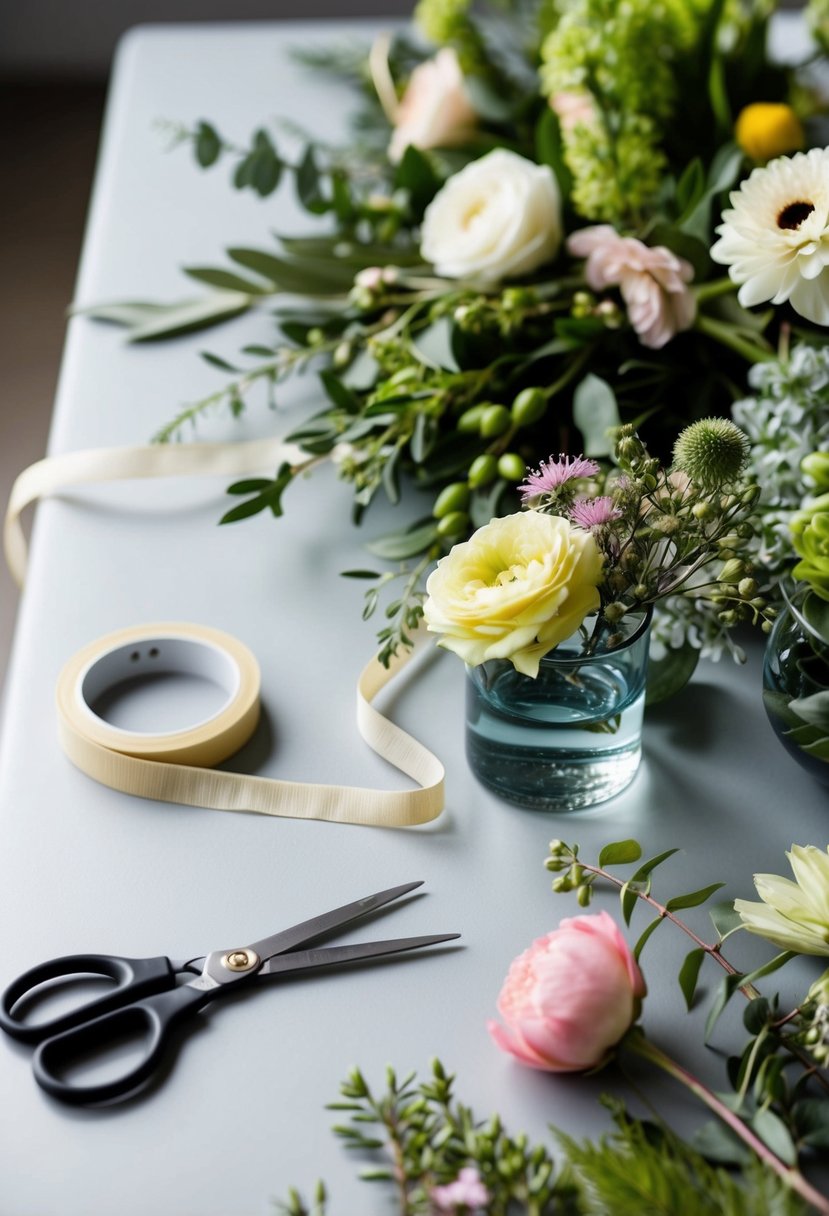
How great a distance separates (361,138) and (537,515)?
957mm

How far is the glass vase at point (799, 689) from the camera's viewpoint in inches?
27.3

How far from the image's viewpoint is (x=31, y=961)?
0.67 m

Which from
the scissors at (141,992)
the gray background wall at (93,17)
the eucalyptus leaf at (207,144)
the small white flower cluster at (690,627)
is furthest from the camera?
the gray background wall at (93,17)

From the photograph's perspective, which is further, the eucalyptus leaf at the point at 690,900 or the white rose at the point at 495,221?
the white rose at the point at 495,221

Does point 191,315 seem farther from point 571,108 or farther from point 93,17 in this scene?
point 93,17

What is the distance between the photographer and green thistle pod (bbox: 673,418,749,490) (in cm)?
67

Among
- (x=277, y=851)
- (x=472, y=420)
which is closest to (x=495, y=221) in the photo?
(x=472, y=420)

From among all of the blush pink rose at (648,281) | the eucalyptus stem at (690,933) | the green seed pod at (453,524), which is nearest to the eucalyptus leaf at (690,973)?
the eucalyptus stem at (690,933)

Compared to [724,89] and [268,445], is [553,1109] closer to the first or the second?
[268,445]

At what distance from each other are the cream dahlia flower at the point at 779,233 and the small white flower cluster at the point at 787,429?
122 mm

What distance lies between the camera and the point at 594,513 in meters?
0.66

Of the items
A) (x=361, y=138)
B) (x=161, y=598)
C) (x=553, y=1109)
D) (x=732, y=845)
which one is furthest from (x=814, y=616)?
(x=361, y=138)

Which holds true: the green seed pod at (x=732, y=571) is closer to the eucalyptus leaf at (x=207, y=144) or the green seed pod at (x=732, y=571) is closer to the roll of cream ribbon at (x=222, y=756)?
the roll of cream ribbon at (x=222, y=756)

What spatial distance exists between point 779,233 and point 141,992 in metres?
0.55
